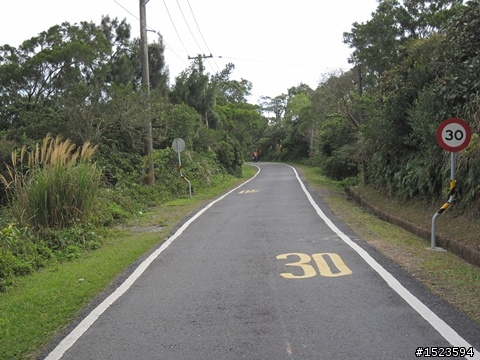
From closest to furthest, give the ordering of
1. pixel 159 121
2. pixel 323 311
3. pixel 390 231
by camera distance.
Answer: pixel 323 311 → pixel 390 231 → pixel 159 121

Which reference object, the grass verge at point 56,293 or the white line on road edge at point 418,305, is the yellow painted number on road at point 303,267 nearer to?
the white line on road edge at point 418,305

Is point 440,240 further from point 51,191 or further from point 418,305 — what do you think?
point 51,191

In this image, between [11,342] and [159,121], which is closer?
[11,342]

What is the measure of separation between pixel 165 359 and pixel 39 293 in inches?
121

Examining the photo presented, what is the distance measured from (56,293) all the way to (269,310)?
2.97 m

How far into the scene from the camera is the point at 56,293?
20.7 feet

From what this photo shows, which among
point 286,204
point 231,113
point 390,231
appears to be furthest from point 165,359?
point 231,113

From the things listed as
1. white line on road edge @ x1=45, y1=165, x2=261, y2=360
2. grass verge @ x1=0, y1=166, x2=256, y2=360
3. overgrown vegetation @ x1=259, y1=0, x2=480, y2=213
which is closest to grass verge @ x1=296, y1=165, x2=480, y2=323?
overgrown vegetation @ x1=259, y1=0, x2=480, y2=213

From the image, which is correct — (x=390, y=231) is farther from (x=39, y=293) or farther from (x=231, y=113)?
(x=231, y=113)

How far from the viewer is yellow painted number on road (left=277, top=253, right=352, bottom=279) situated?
267 inches

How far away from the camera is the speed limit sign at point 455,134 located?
8383 mm

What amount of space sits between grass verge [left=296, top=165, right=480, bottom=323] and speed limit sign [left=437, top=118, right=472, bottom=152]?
1790 mm

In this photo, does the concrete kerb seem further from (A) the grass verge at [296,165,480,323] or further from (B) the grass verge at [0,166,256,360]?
(B) the grass verge at [0,166,256,360]

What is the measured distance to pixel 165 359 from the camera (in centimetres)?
411
